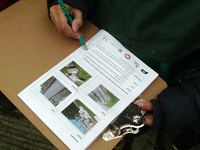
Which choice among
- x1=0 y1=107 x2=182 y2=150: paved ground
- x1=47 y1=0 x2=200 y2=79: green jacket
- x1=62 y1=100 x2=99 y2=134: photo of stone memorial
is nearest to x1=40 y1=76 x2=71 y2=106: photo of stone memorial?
x1=62 y1=100 x2=99 y2=134: photo of stone memorial

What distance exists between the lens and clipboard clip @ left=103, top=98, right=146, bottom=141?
416mm

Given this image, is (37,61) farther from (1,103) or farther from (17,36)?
(1,103)

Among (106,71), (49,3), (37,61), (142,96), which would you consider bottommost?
(142,96)

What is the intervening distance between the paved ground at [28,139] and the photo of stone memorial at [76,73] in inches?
25.2

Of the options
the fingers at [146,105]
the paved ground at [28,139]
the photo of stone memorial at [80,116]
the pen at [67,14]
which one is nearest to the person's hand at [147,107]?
the fingers at [146,105]

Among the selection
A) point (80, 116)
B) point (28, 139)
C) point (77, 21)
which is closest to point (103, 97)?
point (80, 116)

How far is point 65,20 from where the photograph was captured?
1.57ft

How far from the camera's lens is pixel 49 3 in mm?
490

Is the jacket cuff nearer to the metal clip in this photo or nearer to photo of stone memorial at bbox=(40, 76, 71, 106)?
the metal clip

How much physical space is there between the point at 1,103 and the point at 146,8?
A: 0.84m

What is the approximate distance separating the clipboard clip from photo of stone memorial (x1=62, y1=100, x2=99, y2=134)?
5cm

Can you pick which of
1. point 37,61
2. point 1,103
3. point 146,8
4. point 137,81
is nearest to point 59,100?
point 37,61

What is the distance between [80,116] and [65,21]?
30 centimetres

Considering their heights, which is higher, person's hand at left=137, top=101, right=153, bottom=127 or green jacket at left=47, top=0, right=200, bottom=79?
green jacket at left=47, top=0, right=200, bottom=79
